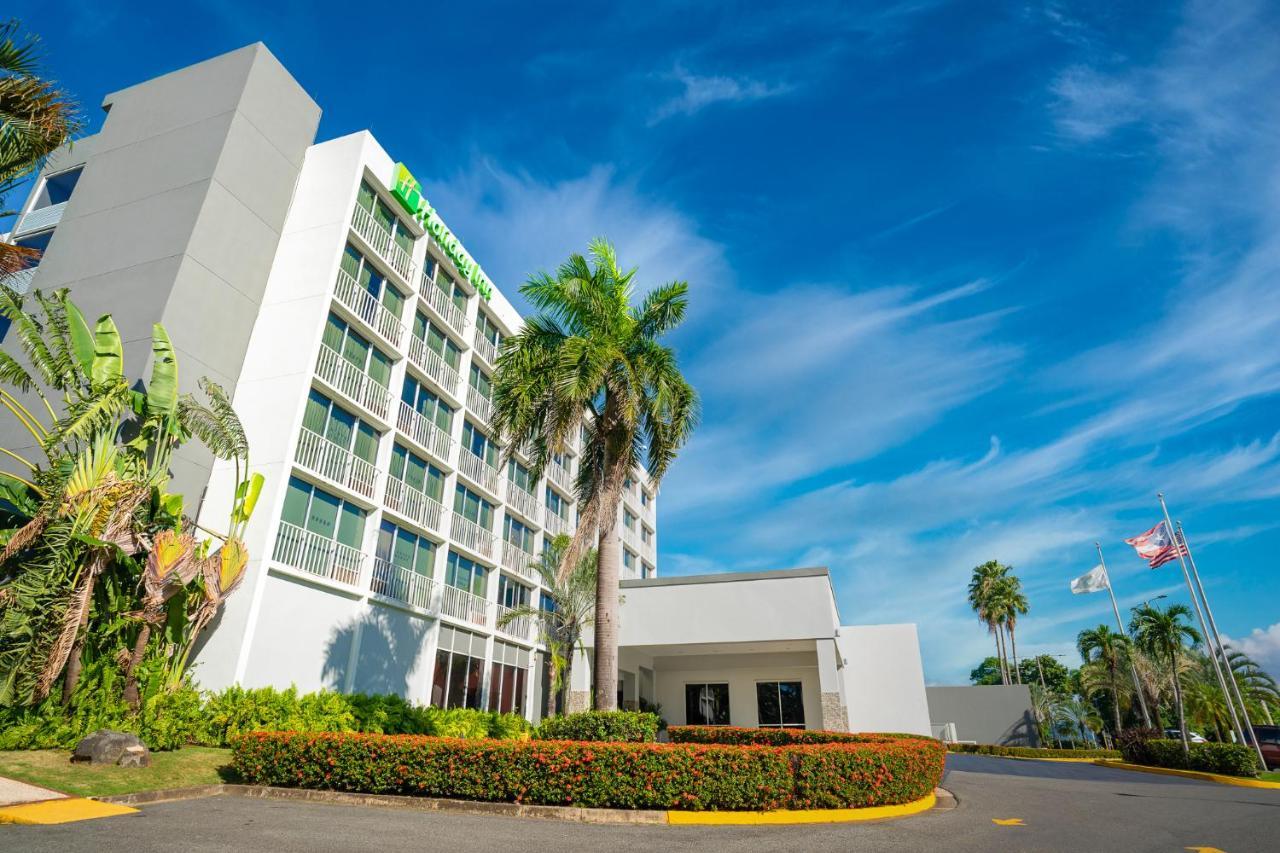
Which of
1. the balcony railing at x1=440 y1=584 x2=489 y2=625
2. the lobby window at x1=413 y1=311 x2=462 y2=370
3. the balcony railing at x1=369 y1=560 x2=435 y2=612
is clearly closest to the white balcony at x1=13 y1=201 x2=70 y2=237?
the lobby window at x1=413 y1=311 x2=462 y2=370

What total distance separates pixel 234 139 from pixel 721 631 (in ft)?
72.6

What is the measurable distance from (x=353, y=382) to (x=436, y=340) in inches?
A: 226

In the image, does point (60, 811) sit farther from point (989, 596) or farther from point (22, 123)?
point (989, 596)

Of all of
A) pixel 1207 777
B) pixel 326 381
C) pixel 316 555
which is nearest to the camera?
pixel 316 555

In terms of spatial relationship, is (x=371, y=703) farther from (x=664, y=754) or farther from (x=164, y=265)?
(x=164, y=265)

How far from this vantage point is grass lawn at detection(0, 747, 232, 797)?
10297 millimetres

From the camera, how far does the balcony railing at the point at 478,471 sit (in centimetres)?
2784

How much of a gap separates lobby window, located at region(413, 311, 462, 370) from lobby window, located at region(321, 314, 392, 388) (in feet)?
7.27

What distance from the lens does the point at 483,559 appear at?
28.3 meters

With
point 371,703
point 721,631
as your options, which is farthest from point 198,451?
point 721,631

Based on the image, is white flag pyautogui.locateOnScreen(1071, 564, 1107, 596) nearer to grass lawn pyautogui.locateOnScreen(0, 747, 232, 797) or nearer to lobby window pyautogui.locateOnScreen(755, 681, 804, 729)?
lobby window pyautogui.locateOnScreen(755, 681, 804, 729)

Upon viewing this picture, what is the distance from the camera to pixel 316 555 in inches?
773

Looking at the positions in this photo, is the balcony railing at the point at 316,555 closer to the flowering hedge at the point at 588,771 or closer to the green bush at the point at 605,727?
the flowering hedge at the point at 588,771

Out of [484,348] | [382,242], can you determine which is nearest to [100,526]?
[382,242]
